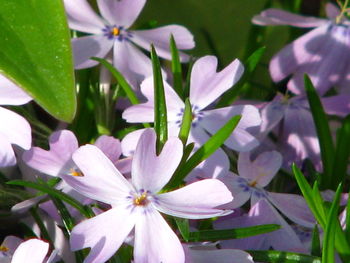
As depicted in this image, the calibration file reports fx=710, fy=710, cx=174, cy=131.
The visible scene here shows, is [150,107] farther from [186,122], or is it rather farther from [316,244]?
[316,244]

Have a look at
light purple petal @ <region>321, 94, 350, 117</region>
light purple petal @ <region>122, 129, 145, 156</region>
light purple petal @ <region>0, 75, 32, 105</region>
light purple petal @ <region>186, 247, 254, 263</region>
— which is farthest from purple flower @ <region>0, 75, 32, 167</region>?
light purple petal @ <region>321, 94, 350, 117</region>

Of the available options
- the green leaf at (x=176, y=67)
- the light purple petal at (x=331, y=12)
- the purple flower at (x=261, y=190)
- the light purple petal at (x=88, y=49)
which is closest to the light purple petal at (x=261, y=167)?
the purple flower at (x=261, y=190)

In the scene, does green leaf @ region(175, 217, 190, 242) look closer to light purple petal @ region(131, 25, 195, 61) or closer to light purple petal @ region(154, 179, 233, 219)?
light purple petal @ region(154, 179, 233, 219)

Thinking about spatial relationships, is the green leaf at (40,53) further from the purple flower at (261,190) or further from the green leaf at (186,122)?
the purple flower at (261,190)

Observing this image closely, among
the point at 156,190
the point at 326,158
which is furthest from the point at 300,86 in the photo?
the point at 156,190

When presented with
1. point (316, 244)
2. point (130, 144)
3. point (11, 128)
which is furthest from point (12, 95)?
point (316, 244)

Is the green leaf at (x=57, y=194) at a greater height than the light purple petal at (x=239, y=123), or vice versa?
the light purple petal at (x=239, y=123)
